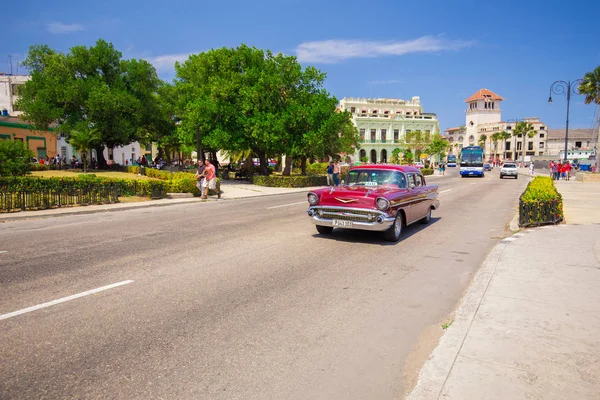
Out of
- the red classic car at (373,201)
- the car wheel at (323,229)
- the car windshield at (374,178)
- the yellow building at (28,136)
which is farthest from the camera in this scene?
the yellow building at (28,136)

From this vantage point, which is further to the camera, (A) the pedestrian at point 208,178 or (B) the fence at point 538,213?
(A) the pedestrian at point 208,178

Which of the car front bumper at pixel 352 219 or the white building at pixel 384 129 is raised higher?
the white building at pixel 384 129

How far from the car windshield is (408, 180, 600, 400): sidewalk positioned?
3.21 metres

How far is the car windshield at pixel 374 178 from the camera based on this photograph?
31.1 ft

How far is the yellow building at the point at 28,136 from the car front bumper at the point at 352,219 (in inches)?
1527

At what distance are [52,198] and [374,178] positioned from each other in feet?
39.6

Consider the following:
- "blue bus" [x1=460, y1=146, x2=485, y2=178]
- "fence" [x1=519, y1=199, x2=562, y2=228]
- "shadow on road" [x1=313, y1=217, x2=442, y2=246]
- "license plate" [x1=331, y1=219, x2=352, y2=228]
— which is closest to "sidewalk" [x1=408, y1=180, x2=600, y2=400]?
"shadow on road" [x1=313, y1=217, x2=442, y2=246]

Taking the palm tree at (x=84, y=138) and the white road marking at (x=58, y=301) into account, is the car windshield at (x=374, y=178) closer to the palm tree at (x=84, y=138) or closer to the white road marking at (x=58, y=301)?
the white road marking at (x=58, y=301)

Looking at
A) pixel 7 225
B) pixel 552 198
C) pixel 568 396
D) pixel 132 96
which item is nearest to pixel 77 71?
pixel 132 96

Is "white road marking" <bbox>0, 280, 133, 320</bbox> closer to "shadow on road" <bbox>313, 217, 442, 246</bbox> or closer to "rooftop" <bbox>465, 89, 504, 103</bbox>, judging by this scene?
"shadow on road" <bbox>313, 217, 442, 246</bbox>

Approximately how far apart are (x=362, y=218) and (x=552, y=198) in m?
6.06

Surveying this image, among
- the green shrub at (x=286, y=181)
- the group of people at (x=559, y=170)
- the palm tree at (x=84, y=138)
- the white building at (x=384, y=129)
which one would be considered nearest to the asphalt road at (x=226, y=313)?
the green shrub at (x=286, y=181)

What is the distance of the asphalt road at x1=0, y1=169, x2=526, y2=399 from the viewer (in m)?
3.17

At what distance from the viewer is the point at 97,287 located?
5328 mm
